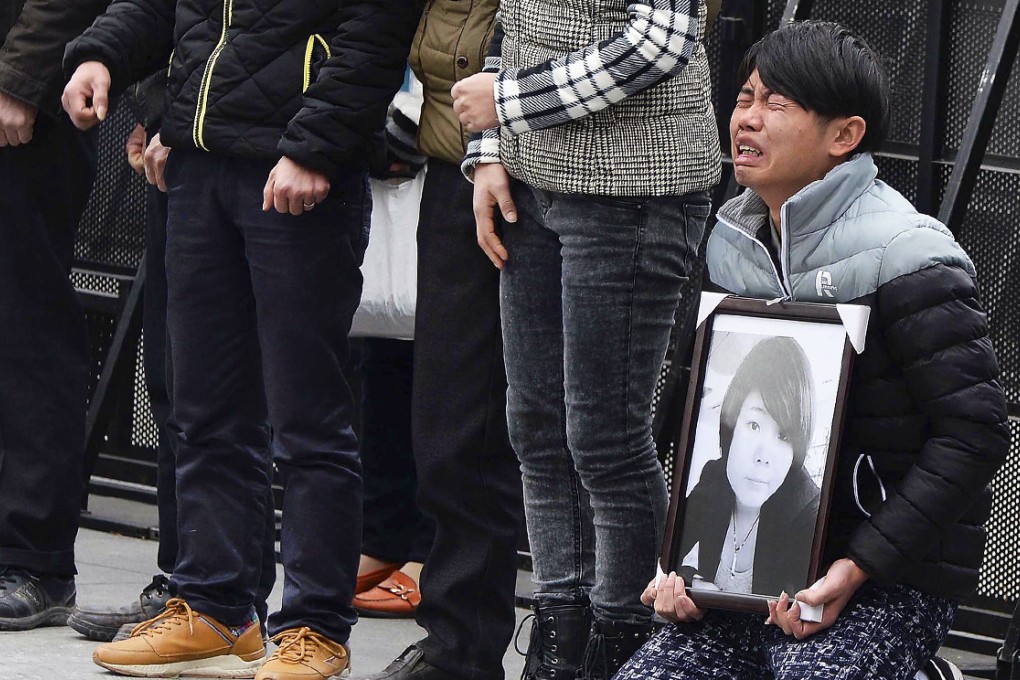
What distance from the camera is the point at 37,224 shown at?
419cm

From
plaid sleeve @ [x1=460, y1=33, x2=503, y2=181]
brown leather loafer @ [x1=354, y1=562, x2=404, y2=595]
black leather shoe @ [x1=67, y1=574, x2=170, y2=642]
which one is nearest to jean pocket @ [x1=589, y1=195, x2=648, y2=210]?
plaid sleeve @ [x1=460, y1=33, x2=503, y2=181]

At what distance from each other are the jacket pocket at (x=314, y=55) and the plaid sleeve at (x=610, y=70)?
649mm

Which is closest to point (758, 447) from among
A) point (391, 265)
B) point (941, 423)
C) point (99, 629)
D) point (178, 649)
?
point (941, 423)

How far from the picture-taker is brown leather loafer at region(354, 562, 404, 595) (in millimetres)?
4582

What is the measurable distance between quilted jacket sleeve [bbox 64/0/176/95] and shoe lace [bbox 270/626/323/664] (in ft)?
4.33

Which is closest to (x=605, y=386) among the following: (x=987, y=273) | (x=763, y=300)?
(x=763, y=300)

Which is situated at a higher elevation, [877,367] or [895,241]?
[895,241]

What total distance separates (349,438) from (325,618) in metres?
0.38

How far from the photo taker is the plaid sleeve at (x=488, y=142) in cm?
319

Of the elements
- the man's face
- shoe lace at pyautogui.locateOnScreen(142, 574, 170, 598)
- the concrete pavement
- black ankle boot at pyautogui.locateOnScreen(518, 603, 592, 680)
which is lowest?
the concrete pavement

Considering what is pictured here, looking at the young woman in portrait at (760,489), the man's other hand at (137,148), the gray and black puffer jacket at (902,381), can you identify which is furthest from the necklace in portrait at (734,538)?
the man's other hand at (137,148)

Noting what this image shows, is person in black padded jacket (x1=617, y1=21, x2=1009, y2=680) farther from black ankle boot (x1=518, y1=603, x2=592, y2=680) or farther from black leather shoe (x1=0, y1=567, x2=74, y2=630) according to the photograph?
black leather shoe (x1=0, y1=567, x2=74, y2=630)

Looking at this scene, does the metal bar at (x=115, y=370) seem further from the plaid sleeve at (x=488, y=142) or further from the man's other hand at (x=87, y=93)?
the plaid sleeve at (x=488, y=142)

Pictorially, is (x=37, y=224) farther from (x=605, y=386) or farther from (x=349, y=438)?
(x=605, y=386)
